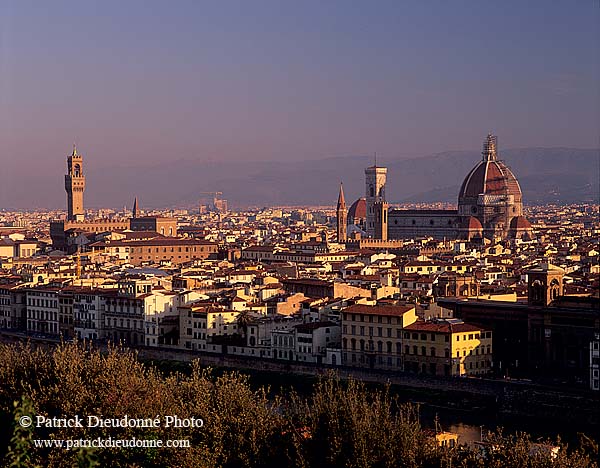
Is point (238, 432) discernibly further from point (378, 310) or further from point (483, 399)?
point (378, 310)

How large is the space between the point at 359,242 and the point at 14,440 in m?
46.3

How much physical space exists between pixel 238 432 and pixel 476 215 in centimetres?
4717

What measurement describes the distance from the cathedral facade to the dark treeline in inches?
1699

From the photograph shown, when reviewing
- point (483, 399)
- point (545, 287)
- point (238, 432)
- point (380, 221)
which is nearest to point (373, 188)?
point (380, 221)

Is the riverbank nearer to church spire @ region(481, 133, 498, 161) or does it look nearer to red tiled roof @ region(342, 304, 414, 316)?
red tiled roof @ region(342, 304, 414, 316)

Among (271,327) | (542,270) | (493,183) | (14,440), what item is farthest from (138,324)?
(493,183)

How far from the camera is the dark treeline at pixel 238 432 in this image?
1086 cm

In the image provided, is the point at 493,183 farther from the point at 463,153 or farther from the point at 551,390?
the point at 551,390

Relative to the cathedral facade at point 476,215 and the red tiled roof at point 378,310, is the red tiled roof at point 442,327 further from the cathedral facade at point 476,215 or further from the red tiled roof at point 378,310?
the cathedral facade at point 476,215

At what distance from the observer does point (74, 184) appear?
62375 mm

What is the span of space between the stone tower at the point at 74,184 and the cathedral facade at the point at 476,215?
1289 cm

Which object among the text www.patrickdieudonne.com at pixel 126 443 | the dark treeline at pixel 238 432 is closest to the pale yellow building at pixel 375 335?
the dark treeline at pixel 238 432

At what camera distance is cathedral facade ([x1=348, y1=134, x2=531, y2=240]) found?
57062 mm

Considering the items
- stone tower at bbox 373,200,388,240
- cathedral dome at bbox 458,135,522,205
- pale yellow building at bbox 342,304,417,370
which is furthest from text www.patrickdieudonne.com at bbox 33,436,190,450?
stone tower at bbox 373,200,388,240
